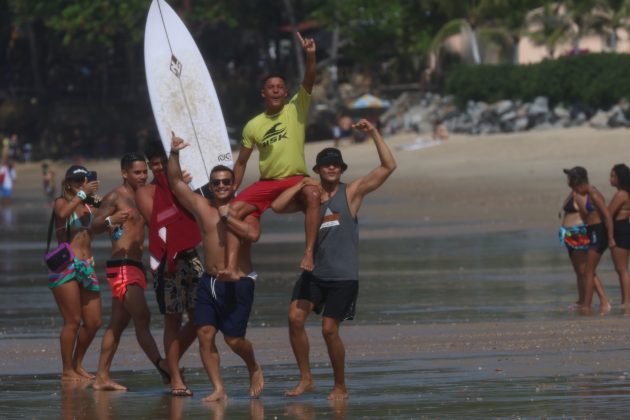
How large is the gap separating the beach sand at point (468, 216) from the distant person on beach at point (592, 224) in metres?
1.07

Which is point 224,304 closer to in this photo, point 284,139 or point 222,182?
point 222,182

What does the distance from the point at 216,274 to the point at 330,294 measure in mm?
706

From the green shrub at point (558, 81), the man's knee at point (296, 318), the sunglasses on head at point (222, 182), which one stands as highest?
the green shrub at point (558, 81)

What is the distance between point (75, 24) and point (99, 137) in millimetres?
6054

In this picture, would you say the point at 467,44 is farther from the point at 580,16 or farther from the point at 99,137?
the point at 99,137

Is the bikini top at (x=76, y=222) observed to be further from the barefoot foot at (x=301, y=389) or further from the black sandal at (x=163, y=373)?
the barefoot foot at (x=301, y=389)

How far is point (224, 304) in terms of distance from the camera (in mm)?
9445

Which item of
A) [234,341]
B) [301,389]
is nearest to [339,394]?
[301,389]

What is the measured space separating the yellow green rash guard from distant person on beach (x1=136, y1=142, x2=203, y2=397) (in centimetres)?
61

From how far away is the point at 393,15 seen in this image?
181 ft

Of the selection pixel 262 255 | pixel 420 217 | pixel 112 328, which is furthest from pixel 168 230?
pixel 420 217

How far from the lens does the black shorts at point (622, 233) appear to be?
1469 centimetres

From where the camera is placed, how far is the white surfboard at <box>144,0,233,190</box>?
11.3 m

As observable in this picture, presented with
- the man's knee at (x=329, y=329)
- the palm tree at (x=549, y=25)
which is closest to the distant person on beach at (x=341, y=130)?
the palm tree at (x=549, y=25)
